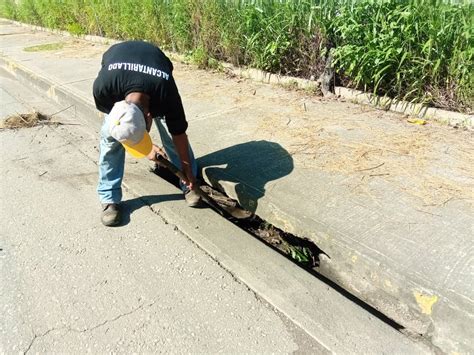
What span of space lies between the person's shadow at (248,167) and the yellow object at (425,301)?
124 centimetres

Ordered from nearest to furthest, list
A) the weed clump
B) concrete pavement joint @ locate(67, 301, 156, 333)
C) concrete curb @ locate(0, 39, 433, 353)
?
concrete curb @ locate(0, 39, 433, 353)
concrete pavement joint @ locate(67, 301, 156, 333)
the weed clump

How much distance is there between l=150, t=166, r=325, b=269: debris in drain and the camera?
2.80 metres

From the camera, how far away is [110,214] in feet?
9.63

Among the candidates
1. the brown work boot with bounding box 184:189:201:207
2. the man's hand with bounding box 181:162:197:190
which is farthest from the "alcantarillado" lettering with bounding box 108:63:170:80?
the brown work boot with bounding box 184:189:201:207

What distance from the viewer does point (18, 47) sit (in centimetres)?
1018

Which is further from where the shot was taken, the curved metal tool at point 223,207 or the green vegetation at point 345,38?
the green vegetation at point 345,38

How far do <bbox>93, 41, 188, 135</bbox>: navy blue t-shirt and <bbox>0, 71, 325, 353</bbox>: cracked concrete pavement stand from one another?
802 mm

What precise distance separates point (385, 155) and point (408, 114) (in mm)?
1095

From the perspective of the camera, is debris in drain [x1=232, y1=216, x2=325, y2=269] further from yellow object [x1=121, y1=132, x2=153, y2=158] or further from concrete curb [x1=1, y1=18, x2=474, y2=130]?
concrete curb [x1=1, y1=18, x2=474, y2=130]

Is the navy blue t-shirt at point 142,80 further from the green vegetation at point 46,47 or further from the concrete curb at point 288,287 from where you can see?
the green vegetation at point 46,47

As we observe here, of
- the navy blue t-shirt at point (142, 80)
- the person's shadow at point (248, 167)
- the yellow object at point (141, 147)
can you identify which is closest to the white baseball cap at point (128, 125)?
the yellow object at point (141, 147)

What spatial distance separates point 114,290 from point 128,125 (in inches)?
36.0

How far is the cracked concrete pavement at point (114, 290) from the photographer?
6.40ft

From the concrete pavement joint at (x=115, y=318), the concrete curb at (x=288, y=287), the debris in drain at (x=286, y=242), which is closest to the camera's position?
the concrete curb at (x=288, y=287)
